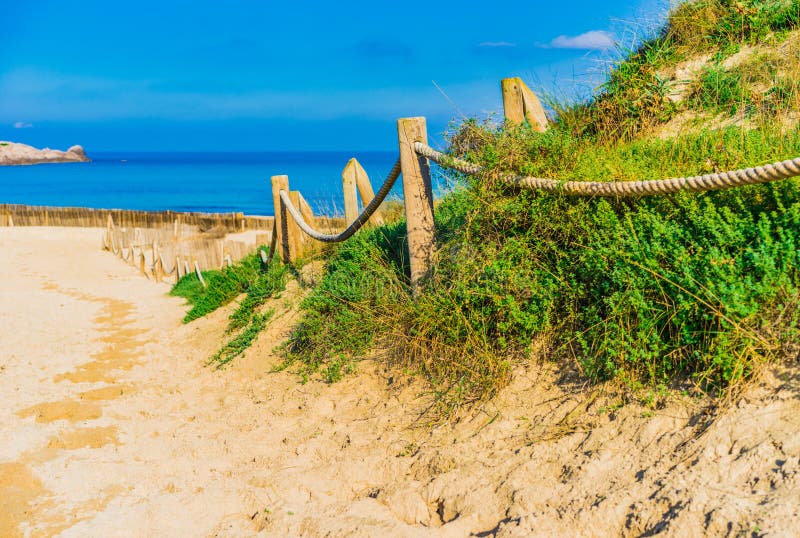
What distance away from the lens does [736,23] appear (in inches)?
238

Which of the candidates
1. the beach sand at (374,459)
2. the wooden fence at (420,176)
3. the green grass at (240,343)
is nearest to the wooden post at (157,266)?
the green grass at (240,343)

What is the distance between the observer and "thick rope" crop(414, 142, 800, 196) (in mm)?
2529

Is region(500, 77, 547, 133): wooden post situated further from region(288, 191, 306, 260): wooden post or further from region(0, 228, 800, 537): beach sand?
region(288, 191, 306, 260): wooden post

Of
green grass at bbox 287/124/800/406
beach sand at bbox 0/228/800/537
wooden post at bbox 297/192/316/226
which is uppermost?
wooden post at bbox 297/192/316/226

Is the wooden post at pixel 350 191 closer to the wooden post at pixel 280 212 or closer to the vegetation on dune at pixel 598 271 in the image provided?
the wooden post at pixel 280 212

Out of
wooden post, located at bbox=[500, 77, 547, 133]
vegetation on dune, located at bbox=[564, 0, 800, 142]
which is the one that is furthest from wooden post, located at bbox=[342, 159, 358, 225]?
wooden post, located at bbox=[500, 77, 547, 133]

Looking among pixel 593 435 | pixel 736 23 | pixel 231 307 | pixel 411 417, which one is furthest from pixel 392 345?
pixel 736 23

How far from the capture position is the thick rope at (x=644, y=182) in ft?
8.30

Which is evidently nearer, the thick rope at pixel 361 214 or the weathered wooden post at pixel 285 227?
the thick rope at pixel 361 214

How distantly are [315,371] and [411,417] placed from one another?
47.3 inches

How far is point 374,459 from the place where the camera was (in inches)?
126

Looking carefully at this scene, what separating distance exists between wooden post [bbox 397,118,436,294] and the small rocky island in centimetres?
11305

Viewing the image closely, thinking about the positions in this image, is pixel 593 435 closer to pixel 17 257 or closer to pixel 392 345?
pixel 392 345

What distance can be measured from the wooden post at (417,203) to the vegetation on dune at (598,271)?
140mm
